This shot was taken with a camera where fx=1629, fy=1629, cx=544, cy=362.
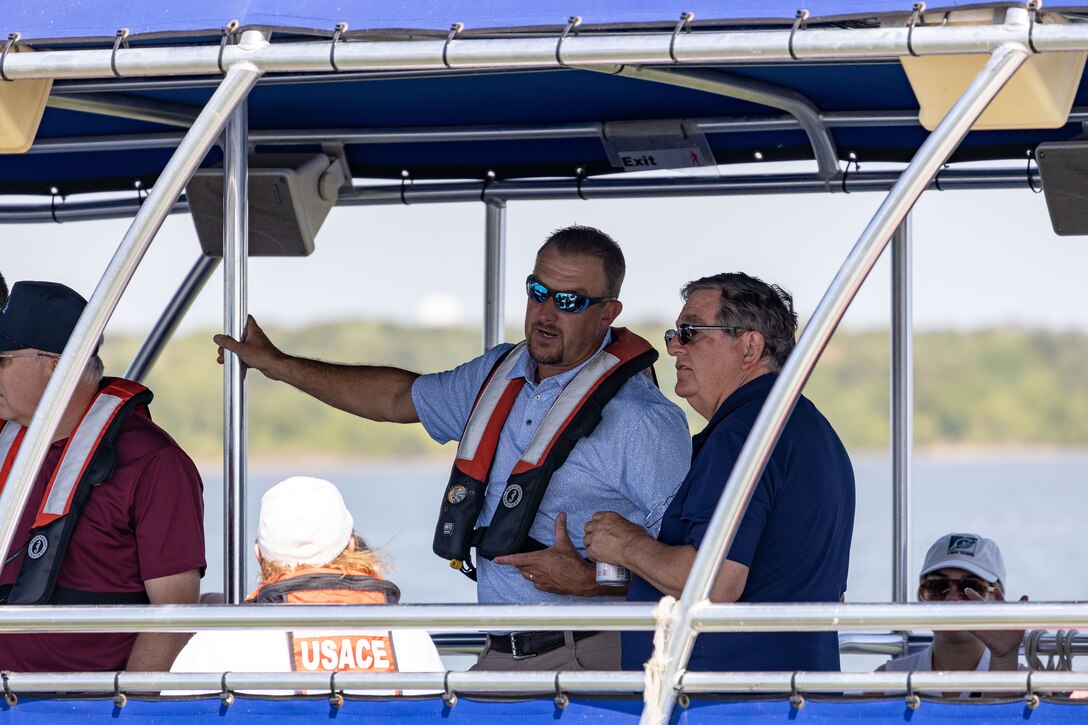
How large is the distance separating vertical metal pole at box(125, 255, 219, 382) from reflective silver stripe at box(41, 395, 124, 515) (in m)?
1.73

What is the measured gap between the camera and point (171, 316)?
509 cm

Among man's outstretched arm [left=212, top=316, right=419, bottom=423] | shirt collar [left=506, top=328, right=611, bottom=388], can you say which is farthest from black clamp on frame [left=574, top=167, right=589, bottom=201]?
shirt collar [left=506, top=328, right=611, bottom=388]

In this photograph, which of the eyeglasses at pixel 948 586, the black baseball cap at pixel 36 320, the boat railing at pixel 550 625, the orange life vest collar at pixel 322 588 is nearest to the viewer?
the boat railing at pixel 550 625

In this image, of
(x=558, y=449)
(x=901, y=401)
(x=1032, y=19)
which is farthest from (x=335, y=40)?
(x=901, y=401)

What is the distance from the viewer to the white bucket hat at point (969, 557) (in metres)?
3.94

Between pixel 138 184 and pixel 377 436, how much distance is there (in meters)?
49.5

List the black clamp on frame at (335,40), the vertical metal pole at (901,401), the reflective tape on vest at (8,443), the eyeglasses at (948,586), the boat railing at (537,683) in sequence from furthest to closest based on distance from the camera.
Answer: the vertical metal pole at (901,401)
the eyeglasses at (948,586)
the reflective tape on vest at (8,443)
the black clamp on frame at (335,40)
the boat railing at (537,683)

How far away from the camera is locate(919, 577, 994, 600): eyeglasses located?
3953mm

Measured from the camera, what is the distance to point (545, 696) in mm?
2521

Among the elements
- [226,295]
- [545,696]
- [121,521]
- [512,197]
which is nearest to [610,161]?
[512,197]

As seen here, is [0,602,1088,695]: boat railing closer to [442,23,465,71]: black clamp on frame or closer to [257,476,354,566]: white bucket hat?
[257,476,354,566]: white bucket hat

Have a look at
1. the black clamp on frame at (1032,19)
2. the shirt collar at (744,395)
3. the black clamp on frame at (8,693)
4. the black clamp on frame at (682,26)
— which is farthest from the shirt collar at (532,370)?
the black clamp on frame at (1032,19)

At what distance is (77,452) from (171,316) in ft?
6.32

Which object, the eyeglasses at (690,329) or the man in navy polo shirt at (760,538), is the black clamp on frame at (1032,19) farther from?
the eyeglasses at (690,329)
